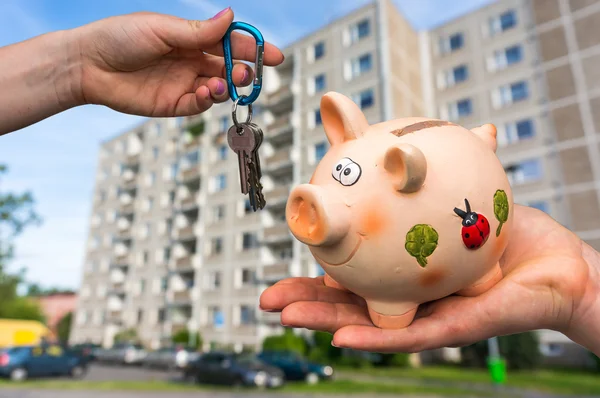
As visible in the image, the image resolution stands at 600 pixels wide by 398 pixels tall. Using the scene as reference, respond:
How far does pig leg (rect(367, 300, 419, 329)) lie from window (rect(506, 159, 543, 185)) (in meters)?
22.0

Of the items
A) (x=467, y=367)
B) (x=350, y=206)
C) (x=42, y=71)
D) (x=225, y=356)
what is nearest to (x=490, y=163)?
(x=350, y=206)

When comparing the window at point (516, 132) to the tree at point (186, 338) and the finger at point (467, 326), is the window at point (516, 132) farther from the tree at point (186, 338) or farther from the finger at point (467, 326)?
the finger at point (467, 326)

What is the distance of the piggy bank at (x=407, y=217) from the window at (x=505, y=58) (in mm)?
25452

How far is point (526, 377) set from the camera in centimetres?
1706

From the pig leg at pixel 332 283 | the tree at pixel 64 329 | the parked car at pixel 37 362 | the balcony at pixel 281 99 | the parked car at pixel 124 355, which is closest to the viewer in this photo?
the pig leg at pixel 332 283

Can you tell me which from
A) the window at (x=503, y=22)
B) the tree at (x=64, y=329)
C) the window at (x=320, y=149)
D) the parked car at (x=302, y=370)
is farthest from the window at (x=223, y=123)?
the tree at (x=64, y=329)

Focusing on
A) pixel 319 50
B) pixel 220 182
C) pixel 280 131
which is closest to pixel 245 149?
pixel 280 131

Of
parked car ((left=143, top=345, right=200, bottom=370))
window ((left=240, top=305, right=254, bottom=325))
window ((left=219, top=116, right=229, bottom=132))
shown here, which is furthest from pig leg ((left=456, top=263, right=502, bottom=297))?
window ((left=219, top=116, right=229, bottom=132))

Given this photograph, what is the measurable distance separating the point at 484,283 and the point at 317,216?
0.86m

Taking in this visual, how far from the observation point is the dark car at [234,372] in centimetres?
1446

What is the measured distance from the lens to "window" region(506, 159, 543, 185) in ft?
71.0

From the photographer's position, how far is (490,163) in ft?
6.37

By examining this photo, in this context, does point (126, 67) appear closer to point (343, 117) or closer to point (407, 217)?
point (343, 117)

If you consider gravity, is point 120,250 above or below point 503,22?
below
